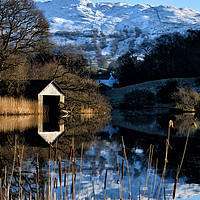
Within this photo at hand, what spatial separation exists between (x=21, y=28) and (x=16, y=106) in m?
6.98

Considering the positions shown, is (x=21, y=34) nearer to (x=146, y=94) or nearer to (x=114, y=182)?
(x=114, y=182)

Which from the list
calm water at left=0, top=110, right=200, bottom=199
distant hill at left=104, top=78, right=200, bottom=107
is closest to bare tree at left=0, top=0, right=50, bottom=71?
calm water at left=0, top=110, right=200, bottom=199

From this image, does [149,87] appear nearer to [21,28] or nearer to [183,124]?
[21,28]

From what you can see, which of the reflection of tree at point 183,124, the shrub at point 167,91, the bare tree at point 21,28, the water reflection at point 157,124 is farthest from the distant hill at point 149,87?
the reflection of tree at point 183,124

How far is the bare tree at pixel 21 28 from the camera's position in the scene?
27.6m

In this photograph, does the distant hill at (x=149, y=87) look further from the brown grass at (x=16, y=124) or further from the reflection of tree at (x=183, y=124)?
the brown grass at (x=16, y=124)

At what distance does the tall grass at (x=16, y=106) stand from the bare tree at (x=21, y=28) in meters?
3.55

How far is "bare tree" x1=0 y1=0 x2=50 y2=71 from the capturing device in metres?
27.6

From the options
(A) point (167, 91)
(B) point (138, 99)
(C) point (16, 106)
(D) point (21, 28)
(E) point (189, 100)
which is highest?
(D) point (21, 28)

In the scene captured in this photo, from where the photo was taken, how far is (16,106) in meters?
29.1

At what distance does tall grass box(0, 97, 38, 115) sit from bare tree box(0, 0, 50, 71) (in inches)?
140

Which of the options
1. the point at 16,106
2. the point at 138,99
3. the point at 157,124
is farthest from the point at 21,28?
the point at 138,99

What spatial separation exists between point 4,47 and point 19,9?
381 centimetres

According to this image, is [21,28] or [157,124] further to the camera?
[21,28]
